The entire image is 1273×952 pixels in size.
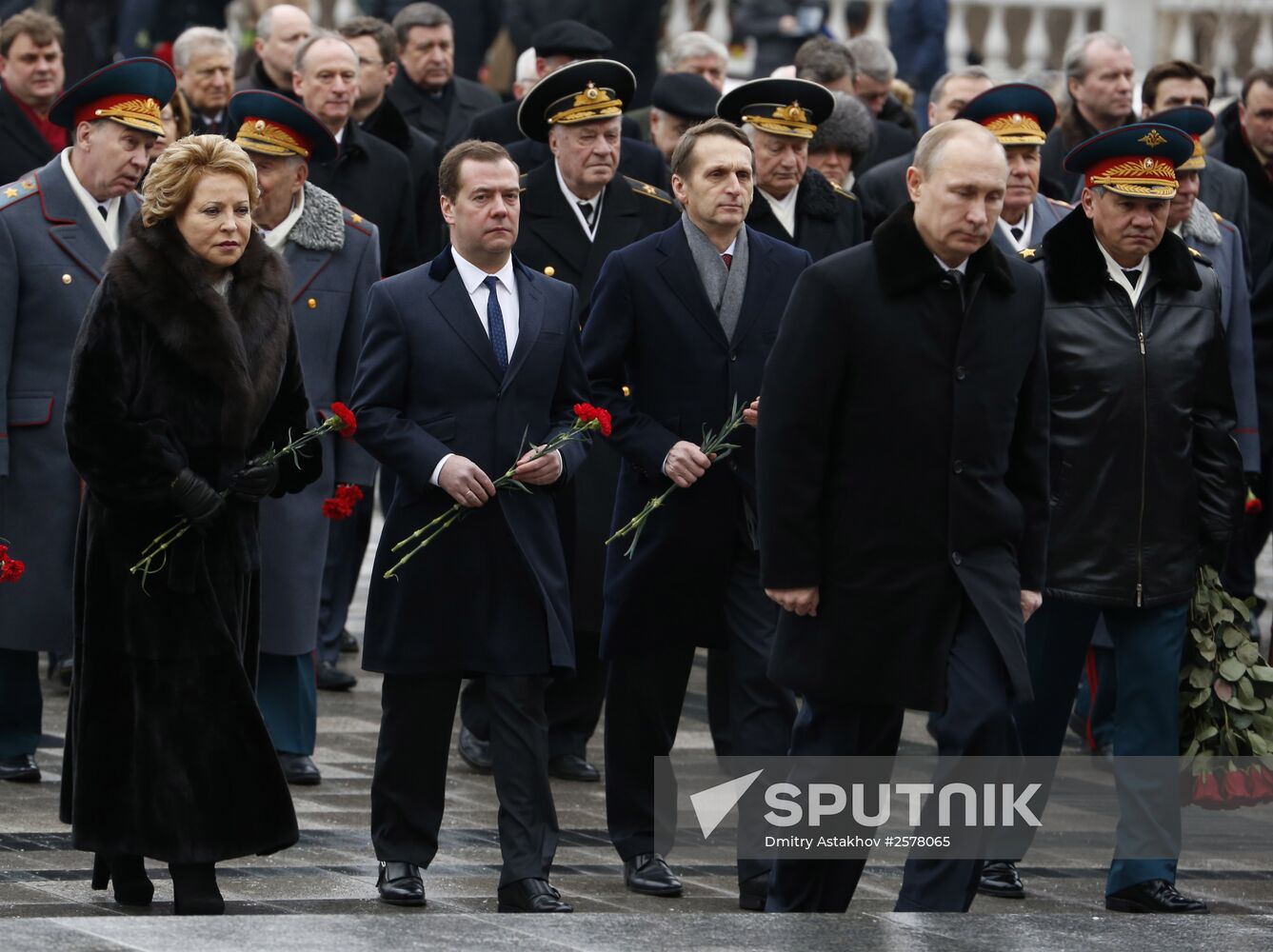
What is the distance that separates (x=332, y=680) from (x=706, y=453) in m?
3.42

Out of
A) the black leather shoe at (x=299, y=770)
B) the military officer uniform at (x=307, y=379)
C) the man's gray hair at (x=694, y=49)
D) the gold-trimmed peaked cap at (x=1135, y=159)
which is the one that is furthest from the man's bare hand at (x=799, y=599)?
the man's gray hair at (x=694, y=49)

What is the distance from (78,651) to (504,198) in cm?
175

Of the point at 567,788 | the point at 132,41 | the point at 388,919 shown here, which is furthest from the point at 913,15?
the point at 388,919

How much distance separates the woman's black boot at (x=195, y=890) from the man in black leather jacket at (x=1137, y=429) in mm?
2583

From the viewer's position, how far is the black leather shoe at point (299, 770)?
31.4 ft

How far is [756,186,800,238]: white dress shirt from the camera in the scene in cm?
1026

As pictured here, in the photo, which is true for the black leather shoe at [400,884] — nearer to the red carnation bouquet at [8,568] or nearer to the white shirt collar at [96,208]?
the red carnation bouquet at [8,568]

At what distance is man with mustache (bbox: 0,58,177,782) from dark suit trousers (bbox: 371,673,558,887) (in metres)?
1.67

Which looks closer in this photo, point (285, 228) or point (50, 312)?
point (50, 312)

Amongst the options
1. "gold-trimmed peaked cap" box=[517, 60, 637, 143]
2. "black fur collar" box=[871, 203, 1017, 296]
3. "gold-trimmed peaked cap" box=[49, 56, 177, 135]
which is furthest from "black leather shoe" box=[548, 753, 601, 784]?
"black fur collar" box=[871, 203, 1017, 296]

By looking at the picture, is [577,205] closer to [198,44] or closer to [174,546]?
[174,546]

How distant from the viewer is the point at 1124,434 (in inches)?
335

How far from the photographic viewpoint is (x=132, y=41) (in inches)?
764

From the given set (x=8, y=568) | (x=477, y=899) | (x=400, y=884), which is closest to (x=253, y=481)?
(x=8, y=568)
